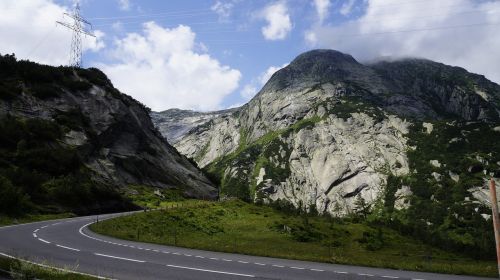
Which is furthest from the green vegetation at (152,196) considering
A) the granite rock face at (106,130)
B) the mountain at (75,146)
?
the granite rock face at (106,130)

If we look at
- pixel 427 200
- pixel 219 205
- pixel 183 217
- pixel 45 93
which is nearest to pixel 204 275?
pixel 183 217

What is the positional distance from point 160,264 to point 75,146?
58121 mm

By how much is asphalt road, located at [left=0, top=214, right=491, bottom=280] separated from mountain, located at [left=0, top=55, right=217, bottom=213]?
21.5 m

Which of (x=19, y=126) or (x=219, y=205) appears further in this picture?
(x=219, y=205)

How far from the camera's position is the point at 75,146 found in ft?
236

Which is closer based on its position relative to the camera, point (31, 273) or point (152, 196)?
point (31, 273)

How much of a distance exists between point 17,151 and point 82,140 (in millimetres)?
17375

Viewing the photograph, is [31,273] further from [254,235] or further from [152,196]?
[152,196]

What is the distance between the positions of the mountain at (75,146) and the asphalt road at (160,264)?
2151cm

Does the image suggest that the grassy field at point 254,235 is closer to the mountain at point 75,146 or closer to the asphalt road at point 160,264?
the asphalt road at point 160,264

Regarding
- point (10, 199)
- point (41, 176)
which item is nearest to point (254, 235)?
point (10, 199)

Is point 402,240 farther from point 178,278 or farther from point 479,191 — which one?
point 479,191

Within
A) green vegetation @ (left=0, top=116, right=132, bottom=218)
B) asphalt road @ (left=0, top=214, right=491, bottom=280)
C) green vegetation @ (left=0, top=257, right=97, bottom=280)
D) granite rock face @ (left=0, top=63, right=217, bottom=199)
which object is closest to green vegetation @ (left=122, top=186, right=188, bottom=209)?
granite rock face @ (left=0, top=63, right=217, bottom=199)

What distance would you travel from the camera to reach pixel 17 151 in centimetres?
5847
